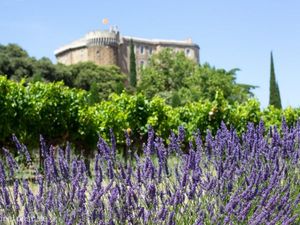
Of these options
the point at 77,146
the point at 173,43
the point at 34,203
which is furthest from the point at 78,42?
the point at 34,203

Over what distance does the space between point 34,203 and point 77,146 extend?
319 inches

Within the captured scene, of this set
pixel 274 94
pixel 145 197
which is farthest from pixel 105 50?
pixel 145 197

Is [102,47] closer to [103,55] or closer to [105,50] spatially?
[105,50]

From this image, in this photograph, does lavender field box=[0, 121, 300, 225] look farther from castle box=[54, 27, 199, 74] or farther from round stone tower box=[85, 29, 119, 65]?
round stone tower box=[85, 29, 119, 65]

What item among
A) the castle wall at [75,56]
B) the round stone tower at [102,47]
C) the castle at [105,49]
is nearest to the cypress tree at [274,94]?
the castle at [105,49]

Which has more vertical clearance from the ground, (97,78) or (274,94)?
(97,78)

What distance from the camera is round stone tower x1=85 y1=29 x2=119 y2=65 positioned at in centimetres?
6109

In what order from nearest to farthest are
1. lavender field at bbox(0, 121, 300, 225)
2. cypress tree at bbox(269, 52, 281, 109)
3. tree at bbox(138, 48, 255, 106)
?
lavender field at bbox(0, 121, 300, 225), tree at bbox(138, 48, 255, 106), cypress tree at bbox(269, 52, 281, 109)

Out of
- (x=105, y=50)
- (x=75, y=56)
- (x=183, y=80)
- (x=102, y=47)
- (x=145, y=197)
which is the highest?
(x=102, y=47)

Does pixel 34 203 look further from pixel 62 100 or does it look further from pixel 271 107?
pixel 271 107

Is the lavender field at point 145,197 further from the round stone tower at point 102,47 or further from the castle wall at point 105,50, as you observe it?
the round stone tower at point 102,47

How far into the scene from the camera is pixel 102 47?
6134cm

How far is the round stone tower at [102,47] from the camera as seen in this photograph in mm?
61094

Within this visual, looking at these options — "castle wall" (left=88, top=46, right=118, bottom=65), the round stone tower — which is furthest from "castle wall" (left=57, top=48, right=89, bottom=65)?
"castle wall" (left=88, top=46, right=118, bottom=65)
